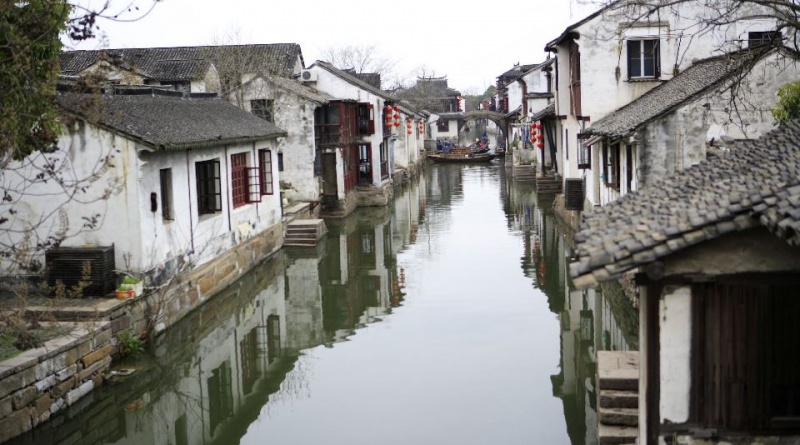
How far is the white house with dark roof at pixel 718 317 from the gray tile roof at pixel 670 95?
8.06 metres

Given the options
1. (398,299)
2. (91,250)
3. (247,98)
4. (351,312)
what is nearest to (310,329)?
(351,312)

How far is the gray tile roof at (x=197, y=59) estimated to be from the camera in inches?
1414

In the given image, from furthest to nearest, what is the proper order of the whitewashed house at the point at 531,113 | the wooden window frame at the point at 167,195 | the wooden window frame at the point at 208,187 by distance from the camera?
1. the whitewashed house at the point at 531,113
2. the wooden window frame at the point at 208,187
3. the wooden window frame at the point at 167,195

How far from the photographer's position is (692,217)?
20.4ft

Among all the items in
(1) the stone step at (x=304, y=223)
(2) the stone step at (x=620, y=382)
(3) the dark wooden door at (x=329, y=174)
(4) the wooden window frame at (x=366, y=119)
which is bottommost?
(2) the stone step at (x=620, y=382)

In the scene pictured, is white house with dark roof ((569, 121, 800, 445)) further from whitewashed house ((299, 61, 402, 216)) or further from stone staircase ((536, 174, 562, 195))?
stone staircase ((536, 174, 562, 195))

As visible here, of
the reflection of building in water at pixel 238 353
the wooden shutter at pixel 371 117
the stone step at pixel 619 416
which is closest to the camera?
the stone step at pixel 619 416

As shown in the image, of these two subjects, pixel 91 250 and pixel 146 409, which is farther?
pixel 91 250

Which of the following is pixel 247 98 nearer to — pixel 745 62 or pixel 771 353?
pixel 745 62

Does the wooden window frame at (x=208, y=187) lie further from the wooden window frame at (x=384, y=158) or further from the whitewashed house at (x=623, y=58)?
the wooden window frame at (x=384, y=158)

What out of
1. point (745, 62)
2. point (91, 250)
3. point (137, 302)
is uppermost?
point (745, 62)

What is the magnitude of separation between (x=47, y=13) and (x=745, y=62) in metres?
9.81

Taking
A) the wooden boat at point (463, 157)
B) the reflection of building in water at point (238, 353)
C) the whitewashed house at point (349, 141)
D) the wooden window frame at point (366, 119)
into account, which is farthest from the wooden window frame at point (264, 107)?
the wooden boat at point (463, 157)

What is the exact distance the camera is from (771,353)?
6.26m
